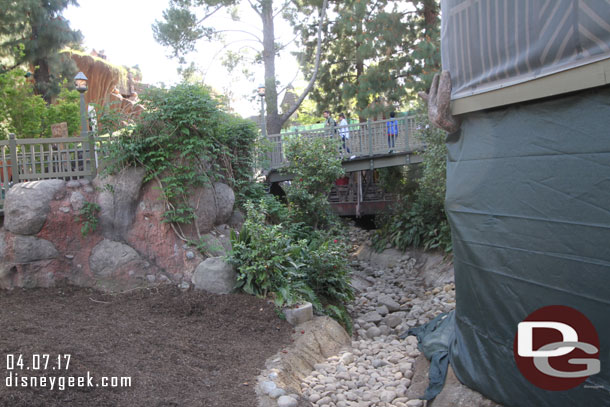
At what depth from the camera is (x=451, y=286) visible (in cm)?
962

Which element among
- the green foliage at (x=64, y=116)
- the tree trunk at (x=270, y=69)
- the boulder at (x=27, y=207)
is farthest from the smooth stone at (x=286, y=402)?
the tree trunk at (x=270, y=69)

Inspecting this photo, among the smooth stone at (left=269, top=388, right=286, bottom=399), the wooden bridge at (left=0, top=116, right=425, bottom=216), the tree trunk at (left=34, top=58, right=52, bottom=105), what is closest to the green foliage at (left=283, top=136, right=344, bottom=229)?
the wooden bridge at (left=0, top=116, right=425, bottom=216)

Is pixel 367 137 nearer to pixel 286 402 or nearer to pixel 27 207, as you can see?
pixel 27 207

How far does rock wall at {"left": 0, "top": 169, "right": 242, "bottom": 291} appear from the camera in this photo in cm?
755

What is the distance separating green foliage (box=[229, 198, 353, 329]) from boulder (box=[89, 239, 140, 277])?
1826mm

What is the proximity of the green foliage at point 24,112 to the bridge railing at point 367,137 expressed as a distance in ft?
19.4

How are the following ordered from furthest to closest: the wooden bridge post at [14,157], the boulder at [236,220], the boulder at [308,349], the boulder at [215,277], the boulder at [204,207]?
the boulder at [236,220] → the wooden bridge post at [14,157] → the boulder at [204,207] → the boulder at [215,277] → the boulder at [308,349]

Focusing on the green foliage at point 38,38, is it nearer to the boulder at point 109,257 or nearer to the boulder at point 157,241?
the boulder at point 157,241

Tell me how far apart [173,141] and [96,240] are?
2.17 metres

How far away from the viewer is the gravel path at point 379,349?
5.02 meters

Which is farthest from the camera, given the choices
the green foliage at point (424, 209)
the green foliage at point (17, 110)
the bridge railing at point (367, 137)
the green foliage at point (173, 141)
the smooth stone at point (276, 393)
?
the bridge railing at point (367, 137)

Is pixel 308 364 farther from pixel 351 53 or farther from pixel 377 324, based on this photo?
pixel 351 53

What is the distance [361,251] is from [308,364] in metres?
8.64

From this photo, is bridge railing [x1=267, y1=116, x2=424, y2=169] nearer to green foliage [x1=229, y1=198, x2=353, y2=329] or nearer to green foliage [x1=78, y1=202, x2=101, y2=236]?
green foliage [x1=229, y1=198, x2=353, y2=329]
